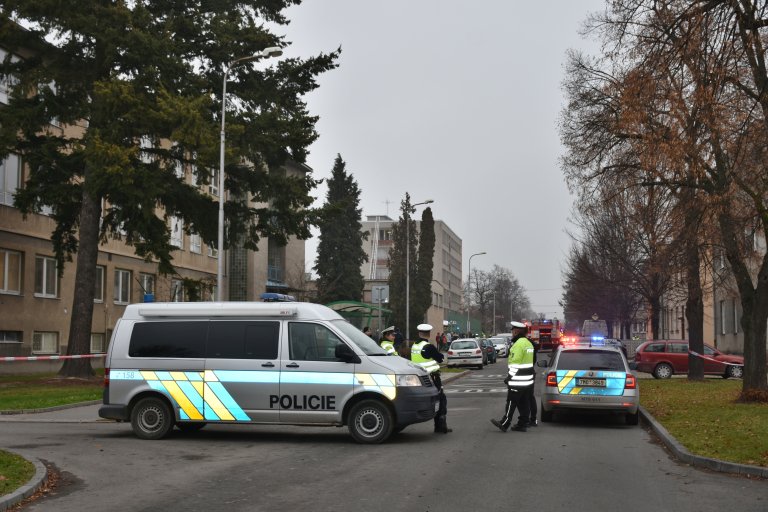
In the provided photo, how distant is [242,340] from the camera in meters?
13.9

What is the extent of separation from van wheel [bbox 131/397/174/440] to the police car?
23.0 ft

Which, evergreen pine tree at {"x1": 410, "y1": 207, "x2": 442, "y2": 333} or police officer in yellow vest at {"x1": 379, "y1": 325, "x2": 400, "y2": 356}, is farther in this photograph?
evergreen pine tree at {"x1": 410, "y1": 207, "x2": 442, "y2": 333}

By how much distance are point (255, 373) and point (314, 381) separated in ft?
3.20

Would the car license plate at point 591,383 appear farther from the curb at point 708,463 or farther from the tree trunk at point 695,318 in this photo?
the tree trunk at point 695,318

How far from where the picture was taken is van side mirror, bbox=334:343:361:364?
13.3m

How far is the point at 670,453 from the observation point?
12.6 m

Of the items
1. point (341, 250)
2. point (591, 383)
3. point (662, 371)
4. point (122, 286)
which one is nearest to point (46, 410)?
point (591, 383)

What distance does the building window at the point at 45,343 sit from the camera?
119ft

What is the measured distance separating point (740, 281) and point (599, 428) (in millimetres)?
6551

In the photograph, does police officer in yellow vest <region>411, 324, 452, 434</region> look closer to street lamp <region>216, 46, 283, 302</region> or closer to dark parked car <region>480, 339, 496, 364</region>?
street lamp <region>216, 46, 283, 302</region>

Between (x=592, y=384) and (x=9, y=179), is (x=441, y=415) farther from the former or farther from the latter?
(x=9, y=179)

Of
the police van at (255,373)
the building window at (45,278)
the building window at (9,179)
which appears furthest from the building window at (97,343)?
the police van at (255,373)

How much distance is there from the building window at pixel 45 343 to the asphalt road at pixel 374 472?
21630 mm

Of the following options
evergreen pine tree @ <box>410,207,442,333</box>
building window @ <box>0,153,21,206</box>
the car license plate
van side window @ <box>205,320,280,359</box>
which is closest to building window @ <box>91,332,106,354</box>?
building window @ <box>0,153,21,206</box>
